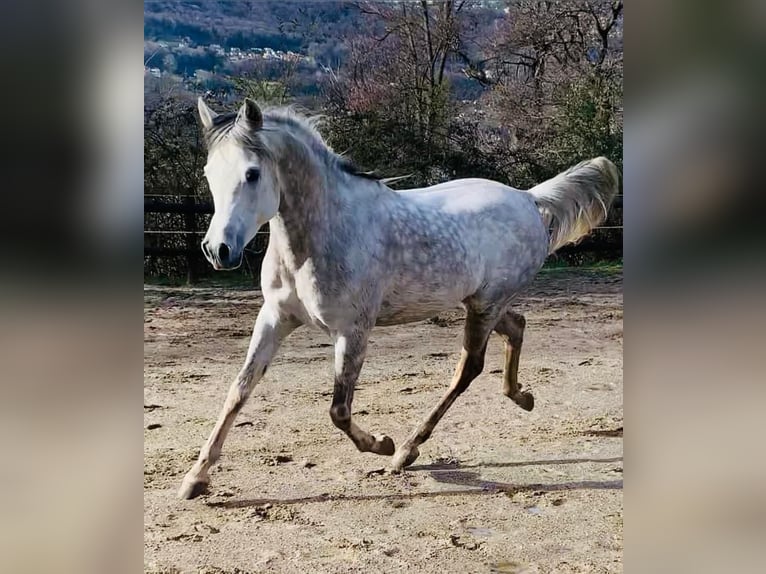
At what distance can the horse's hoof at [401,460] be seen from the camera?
119 inches

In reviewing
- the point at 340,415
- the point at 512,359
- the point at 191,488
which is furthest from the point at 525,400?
the point at 191,488

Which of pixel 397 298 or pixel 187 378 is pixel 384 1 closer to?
pixel 397 298

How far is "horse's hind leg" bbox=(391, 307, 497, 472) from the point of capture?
308 cm

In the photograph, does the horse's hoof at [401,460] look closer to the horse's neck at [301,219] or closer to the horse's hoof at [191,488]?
the horse's hoof at [191,488]

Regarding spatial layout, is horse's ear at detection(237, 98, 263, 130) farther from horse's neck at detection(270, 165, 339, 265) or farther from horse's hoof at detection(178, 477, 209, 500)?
horse's hoof at detection(178, 477, 209, 500)

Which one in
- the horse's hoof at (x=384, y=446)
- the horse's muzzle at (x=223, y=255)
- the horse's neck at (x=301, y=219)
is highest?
the horse's neck at (x=301, y=219)

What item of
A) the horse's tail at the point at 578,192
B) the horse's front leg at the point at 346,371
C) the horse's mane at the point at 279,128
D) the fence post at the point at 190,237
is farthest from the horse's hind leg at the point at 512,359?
the fence post at the point at 190,237

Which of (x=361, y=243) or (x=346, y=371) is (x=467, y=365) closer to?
(x=346, y=371)

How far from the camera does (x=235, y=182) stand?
254 centimetres

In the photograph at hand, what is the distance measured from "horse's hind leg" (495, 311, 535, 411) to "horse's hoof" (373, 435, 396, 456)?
0.59 meters

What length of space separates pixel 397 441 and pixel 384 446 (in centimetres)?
9

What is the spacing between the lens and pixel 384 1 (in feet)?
9.79
